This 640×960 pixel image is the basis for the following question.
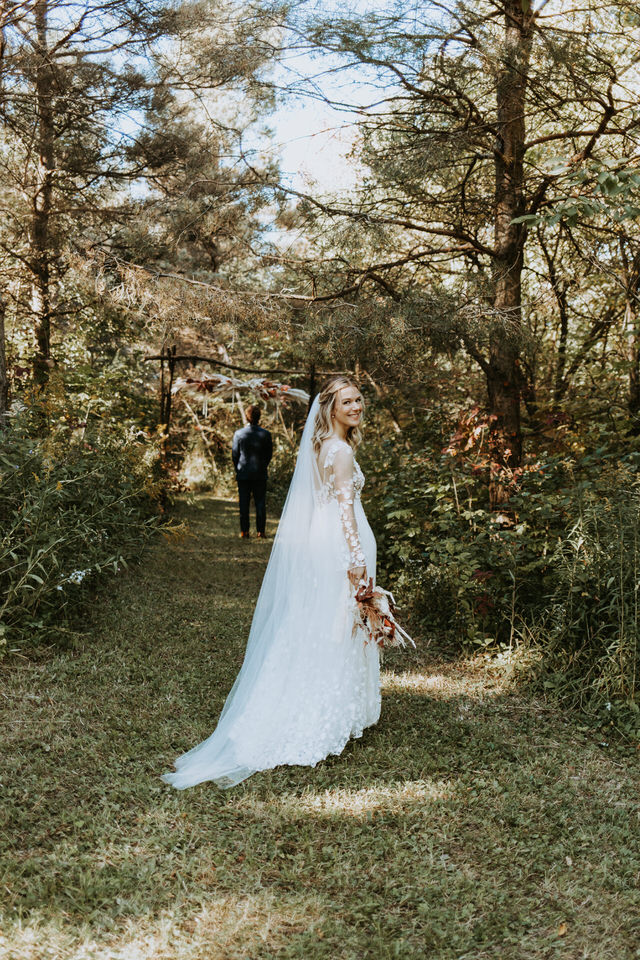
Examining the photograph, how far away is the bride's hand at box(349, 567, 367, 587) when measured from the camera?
370 centimetres

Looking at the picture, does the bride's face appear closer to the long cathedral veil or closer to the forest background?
the long cathedral veil

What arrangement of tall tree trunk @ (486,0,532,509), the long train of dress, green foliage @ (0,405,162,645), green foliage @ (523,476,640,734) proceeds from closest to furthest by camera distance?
the long train of dress, green foliage @ (523,476,640,734), green foliage @ (0,405,162,645), tall tree trunk @ (486,0,532,509)

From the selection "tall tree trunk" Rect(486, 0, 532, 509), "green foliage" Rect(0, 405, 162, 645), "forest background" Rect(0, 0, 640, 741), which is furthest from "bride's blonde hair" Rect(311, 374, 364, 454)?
"tall tree trunk" Rect(486, 0, 532, 509)

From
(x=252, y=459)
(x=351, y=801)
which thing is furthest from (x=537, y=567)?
(x=252, y=459)

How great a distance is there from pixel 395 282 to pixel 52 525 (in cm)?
366

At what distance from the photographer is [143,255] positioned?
301 inches

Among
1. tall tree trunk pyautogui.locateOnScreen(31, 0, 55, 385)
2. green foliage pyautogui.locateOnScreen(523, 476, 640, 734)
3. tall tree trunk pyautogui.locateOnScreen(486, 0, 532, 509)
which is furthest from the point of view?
tall tree trunk pyautogui.locateOnScreen(31, 0, 55, 385)

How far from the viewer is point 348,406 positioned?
377 centimetres

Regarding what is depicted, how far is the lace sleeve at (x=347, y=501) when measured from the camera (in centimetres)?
371

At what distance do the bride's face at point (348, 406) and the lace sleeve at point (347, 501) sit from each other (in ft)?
0.51

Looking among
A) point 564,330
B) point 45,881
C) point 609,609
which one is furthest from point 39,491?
point 564,330

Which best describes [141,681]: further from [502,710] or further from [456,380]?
[456,380]

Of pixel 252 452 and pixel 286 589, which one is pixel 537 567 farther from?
pixel 252 452

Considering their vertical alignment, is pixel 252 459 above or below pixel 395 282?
below
